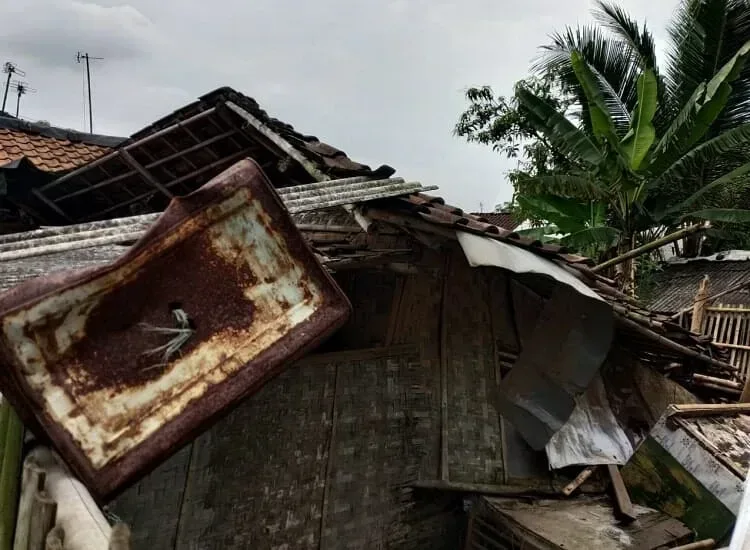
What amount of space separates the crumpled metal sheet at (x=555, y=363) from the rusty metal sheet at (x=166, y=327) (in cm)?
281

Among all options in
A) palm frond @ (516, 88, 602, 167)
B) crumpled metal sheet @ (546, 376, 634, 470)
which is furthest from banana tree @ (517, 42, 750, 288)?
crumpled metal sheet @ (546, 376, 634, 470)

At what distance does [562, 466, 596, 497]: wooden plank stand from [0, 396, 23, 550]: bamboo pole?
3.93 metres

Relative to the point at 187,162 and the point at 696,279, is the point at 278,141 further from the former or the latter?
the point at 696,279

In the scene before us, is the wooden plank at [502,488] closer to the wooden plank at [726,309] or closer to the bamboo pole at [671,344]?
the bamboo pole at [671,344]

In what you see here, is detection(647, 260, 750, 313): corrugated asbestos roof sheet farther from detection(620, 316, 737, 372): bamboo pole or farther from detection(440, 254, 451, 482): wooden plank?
detection(440, 254, 451, 482): wooden plank

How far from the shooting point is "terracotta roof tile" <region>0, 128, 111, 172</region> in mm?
→ 5443

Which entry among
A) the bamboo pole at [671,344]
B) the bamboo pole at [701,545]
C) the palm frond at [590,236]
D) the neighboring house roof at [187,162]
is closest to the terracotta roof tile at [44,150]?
the neighboring house roof at [187,162]

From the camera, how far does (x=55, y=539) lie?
1159 mm

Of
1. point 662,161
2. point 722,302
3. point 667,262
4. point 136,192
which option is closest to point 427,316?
point 136,192

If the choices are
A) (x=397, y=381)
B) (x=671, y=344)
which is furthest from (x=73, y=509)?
(x=671, y=344)

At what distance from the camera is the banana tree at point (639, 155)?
27.7 ft

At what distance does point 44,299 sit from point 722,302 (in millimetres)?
11303

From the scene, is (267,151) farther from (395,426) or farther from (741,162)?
(741,162)

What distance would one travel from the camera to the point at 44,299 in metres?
1.21
